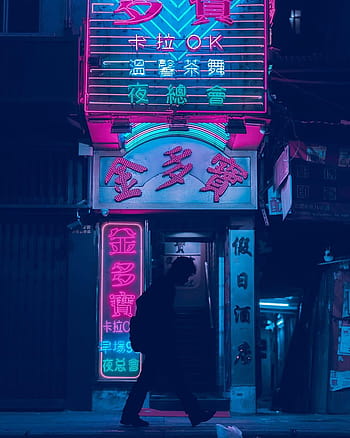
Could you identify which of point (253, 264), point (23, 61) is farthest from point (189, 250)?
point (23, 61)

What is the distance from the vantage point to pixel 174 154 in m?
12.3

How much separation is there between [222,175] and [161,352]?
4.00 metres

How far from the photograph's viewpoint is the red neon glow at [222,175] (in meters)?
12.2

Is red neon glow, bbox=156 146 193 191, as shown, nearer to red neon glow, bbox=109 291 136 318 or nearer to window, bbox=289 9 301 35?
red neon glow, bbox=109 291 136 318

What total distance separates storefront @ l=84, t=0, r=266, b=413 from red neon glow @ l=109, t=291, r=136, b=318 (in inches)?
0.7

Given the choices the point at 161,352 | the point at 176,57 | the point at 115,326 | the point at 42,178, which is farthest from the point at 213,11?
the point at 161,352

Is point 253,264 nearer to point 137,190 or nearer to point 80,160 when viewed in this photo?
point 137,190

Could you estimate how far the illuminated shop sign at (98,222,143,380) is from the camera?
38.9 ft

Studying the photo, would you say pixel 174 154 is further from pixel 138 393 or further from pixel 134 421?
pixel 134 421

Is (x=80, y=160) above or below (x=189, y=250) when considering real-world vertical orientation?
above

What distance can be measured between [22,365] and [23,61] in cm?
493

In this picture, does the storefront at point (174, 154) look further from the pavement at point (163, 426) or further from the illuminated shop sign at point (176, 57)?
the pavement at point (163, 426)

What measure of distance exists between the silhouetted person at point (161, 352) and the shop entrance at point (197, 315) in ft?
9.37

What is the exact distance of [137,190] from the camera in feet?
39.9
